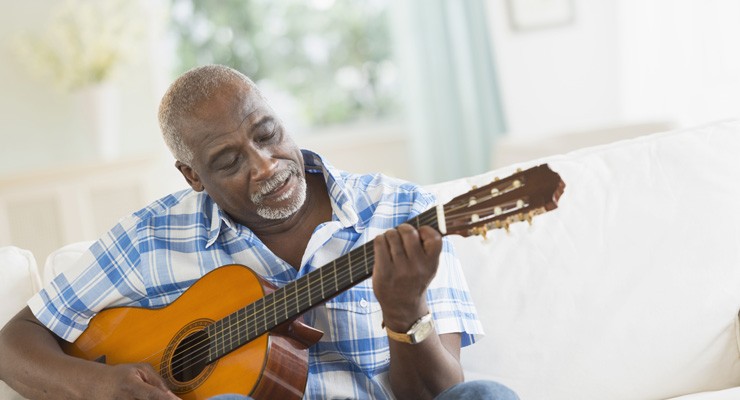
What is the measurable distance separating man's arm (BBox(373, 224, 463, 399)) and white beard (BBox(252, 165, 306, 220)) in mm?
371

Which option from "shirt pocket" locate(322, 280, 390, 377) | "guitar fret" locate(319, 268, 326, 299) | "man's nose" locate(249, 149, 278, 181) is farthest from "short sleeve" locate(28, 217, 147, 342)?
"guitar fret" locate(319, 268, 326, 299)

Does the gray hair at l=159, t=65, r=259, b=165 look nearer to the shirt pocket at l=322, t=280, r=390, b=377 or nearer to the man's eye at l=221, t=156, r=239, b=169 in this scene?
the man's eye at l=221, t=156, r=239, b=169

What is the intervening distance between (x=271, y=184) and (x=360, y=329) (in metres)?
0.31

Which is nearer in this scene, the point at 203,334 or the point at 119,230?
the point at 203,334

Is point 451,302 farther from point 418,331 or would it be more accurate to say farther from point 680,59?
point 680,59

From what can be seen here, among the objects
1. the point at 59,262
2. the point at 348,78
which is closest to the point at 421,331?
the point at 59,262

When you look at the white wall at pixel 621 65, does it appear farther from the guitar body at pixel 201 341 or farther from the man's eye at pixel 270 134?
the guitar body at pixel 201 341

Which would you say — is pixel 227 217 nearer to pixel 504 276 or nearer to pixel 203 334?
pixel 203 334

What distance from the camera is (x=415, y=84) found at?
17.3 feet

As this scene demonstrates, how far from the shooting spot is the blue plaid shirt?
1.73 metres

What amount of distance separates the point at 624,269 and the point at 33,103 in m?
3.87

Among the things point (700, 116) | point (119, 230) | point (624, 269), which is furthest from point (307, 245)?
point (700, 116)

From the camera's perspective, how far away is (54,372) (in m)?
1.76

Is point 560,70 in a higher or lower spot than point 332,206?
lower
